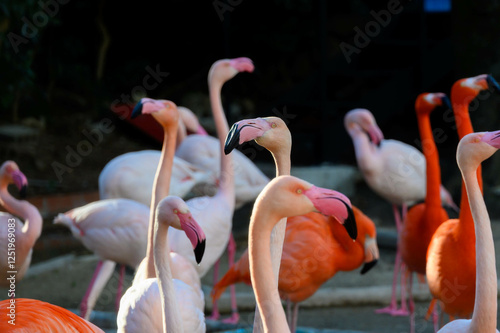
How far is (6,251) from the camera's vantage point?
420 centimetres

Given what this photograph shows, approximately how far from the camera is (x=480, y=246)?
107 inches

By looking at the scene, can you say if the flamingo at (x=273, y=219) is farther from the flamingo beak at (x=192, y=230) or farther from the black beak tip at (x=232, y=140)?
the flamingo beak at (x=192, y=230)

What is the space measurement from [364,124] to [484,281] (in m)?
2.95

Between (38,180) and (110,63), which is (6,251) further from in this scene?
(110,63)

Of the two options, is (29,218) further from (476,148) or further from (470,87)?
(476,148)

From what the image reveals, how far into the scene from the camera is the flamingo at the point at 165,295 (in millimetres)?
2766

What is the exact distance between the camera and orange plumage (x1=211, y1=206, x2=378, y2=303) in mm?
3992

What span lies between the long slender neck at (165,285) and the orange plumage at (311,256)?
3.49 feet

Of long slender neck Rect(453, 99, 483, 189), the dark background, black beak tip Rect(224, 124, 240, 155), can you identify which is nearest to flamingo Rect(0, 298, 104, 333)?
black beak tip Rect(224, 124, 240, 155)

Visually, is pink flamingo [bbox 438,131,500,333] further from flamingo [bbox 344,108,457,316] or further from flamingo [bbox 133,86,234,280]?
flamingo [bbox 344,108,457,316]

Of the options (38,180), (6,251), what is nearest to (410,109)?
(38,180)

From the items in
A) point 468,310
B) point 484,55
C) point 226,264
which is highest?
point 484,55

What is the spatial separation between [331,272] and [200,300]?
89cm

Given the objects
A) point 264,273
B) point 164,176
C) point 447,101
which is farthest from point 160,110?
point 264,273
